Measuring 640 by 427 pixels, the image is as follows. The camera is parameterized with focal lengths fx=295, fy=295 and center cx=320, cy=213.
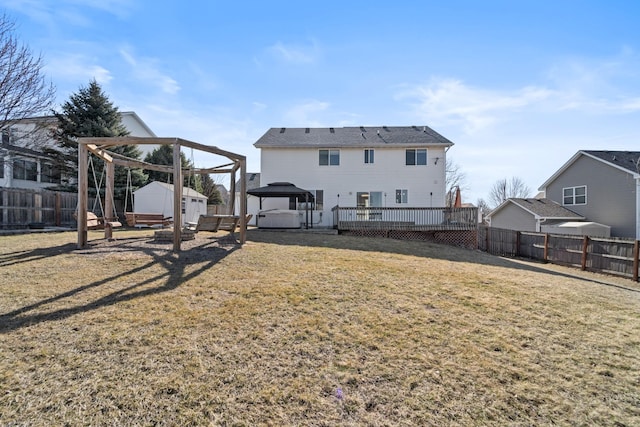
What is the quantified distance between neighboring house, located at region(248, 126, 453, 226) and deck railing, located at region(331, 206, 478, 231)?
3.59 meters

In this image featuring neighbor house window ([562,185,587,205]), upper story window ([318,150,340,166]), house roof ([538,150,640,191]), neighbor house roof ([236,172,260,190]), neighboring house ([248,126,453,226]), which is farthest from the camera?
neighbor house roof ([236,172,260,190])

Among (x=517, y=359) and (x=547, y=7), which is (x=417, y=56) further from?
(x=517, y=359)

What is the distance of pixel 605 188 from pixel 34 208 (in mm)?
32928

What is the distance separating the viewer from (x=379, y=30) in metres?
9.36

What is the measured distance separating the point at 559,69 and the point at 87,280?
15.0 m

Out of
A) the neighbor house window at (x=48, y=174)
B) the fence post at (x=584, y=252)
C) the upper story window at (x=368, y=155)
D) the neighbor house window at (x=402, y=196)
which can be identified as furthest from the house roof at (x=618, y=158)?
the neighbor house window at (x=48, y=174)

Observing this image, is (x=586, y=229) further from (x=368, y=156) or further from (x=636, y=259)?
(x=368, y=156)

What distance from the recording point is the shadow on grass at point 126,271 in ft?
11.9

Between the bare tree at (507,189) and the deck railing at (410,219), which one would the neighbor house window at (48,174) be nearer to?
the deck railing at (410,219)

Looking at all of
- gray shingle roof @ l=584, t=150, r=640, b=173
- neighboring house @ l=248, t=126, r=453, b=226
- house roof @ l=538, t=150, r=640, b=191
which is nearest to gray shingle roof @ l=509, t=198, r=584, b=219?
house roof @ l=538, t=150, r=640, b=191

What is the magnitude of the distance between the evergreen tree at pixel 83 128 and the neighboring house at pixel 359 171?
10868 mm

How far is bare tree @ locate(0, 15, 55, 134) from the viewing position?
12367 millimetres

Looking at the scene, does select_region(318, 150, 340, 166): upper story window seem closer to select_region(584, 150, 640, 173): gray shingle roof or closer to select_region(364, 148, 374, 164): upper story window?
select_region(364, 148, 374, 164): upper story window

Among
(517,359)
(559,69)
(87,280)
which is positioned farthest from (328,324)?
(559,69)
